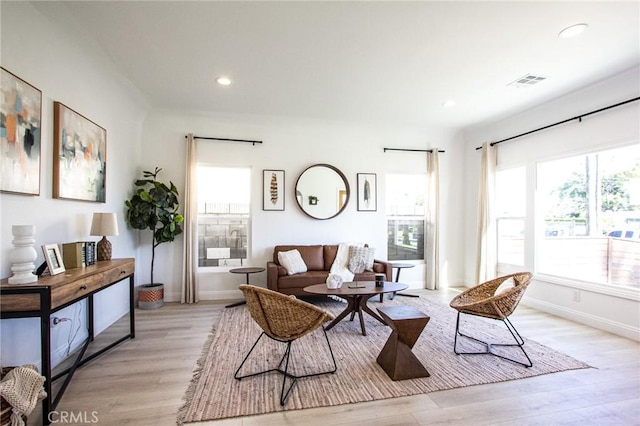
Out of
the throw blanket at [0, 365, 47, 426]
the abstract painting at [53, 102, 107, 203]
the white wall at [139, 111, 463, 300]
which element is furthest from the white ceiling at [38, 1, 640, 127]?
the throw blanket at [0, 365, 47, 426]

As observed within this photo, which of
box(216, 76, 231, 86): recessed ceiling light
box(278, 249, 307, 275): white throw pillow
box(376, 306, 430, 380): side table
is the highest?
box(216, 76, 231, 86): recessed ceiling light

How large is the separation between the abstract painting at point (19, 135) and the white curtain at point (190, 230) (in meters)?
2.23

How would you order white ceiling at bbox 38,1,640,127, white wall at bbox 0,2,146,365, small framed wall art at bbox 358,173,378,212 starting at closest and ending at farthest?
white wall at bbox 0,2,146,365, white ceiling at bbox 38,1,640,127, small framed wall art at bbox 358,173,378,212

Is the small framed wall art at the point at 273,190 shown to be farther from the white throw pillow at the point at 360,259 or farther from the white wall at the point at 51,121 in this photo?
the white wall at the point at 51,121

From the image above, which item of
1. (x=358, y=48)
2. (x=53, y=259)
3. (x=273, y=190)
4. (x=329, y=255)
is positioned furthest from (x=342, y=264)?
(x=53, y=259)

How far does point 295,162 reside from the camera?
5.03 meters

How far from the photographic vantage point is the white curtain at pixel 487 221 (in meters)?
4.86

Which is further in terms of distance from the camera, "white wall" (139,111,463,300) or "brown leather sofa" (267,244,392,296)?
"white wall" (139,111,463,300)

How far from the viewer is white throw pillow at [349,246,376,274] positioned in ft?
14.9

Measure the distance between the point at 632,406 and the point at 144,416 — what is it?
321 cm

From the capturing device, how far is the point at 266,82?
358 cm

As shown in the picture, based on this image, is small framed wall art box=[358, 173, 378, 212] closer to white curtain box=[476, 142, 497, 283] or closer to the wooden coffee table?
white curtain box=[476, 142, 497, 283]

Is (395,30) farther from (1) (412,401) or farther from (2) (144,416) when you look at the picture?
(2) (144,416)

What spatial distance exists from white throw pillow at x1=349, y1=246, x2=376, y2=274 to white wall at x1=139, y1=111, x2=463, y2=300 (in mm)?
540
